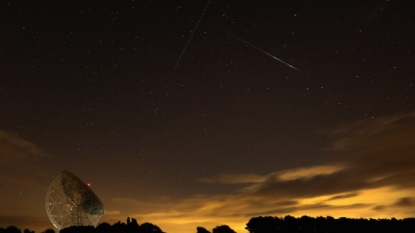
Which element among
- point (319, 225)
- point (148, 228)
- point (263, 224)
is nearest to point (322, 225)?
point (319, 225)

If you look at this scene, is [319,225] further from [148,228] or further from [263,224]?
[148,228]

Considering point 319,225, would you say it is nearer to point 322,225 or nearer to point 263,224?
point 322,225

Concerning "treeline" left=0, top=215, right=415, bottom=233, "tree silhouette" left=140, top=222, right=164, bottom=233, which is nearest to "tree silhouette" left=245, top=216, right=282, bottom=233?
"treeline" left=0, top=215, right=415, bottom=233

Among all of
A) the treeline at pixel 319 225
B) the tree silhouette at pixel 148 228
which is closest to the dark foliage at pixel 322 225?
the treeline at pixel 319 225

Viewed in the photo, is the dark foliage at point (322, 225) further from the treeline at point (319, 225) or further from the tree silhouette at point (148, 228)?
the tree silhouette at point (148, 228)

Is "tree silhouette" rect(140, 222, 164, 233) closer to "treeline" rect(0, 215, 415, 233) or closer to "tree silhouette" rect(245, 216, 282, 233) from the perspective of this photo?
"treeline" rect(0, 215, 415, 233)

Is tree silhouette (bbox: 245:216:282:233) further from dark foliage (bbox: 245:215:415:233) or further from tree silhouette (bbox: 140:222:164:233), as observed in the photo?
tree silhouette (bbox: 140:222:164:233)

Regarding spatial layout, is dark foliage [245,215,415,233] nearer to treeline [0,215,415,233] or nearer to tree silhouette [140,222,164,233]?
treeline [0,215,415,233]

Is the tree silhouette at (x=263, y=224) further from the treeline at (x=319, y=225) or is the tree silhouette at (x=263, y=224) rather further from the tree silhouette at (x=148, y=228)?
the tree silhouette at (x=148, y=228)

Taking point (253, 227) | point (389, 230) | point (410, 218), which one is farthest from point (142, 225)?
point (410, 218)

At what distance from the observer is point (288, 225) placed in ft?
93.6

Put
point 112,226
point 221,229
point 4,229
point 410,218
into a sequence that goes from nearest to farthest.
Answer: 1. point 4,229
2. point 112,226
3. point 221,229
4. point 410,218

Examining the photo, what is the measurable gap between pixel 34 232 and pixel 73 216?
13.2 metres

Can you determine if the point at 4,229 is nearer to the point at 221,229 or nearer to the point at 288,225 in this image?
the point at 221,229
